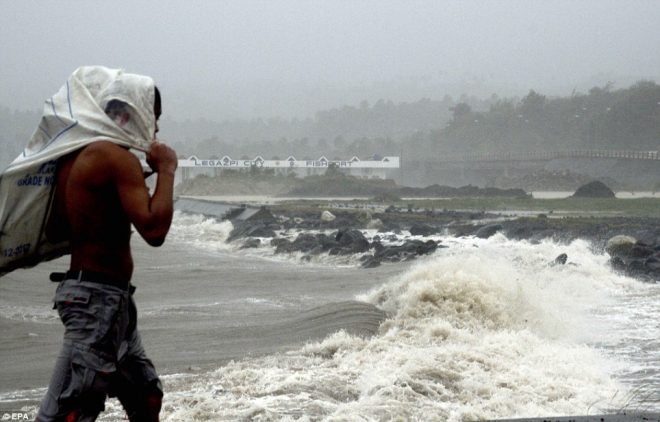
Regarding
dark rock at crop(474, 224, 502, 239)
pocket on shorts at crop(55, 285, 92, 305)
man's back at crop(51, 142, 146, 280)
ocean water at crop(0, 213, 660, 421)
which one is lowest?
dark rock at crop(474, 224, 502, 239)

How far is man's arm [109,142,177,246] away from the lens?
3514mm

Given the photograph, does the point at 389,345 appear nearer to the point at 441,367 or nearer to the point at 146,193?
the point at 441,367

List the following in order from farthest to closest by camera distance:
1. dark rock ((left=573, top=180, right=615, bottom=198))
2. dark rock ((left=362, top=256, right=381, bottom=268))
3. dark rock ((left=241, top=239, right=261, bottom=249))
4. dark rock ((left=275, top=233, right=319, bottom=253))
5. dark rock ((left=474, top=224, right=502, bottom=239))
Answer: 1. dark rock ((left=573, top=180, right=615, bottom=198))
2. dark rock ((left=241, top=239, right=261, bottom=249))
3. dark rock ((left=474, top=224, right=502, bottom=239))
4. dark rock ((left=275, top=233, right=319, bottom=253))
5. dark rock ((left=362, top=256, right=381, bottom=268))

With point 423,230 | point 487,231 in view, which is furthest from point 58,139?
point 423,230

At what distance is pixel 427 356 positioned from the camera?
342 inches

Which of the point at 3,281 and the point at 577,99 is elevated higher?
the point at 577,99

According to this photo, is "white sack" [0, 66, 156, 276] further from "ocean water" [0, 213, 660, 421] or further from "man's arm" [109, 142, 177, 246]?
"ocean water" [0, 213, 660, 421]

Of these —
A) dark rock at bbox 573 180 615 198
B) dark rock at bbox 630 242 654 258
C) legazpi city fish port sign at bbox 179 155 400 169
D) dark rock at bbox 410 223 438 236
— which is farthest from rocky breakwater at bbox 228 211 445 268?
legazpi city fish port sign at bbox 179 155 400 169

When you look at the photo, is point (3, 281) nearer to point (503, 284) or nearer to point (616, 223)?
point (503, 284)

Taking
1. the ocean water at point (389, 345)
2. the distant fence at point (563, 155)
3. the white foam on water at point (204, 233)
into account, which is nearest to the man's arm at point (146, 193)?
the ocean water at point (389, 345)

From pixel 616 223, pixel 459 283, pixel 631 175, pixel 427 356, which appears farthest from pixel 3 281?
pixel 631 175

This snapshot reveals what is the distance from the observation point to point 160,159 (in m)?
3.74

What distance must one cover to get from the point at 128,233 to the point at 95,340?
1.56 ft

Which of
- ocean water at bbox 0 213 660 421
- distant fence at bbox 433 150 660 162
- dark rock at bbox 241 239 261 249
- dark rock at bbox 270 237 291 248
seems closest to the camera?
ocean water at bbox 0 213 660 421
